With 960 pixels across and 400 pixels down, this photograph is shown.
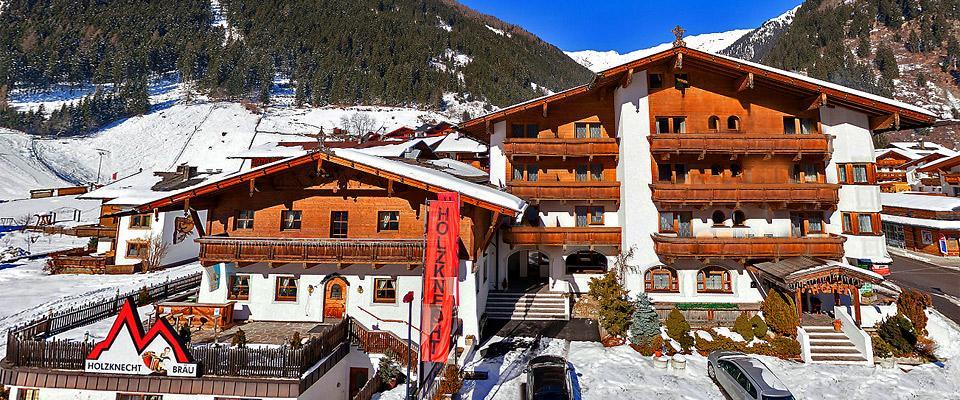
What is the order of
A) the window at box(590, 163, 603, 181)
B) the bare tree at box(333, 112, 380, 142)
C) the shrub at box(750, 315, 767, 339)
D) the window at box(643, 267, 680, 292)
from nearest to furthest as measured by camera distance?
1. the shrub at box(750, 315, 767, 339)
2. the window at box(643, 267, 680, 292)
3. the window at box(590, 163, 603, 181)
4. the bare tree at box(333, 112, 380, 142)

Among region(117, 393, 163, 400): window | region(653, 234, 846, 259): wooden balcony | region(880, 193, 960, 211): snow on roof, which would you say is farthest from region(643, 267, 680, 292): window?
region(880, 193, 960, 211): snow on roof

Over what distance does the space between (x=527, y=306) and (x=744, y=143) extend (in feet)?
46.7

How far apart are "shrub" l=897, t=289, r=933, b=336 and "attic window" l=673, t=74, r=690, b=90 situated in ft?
45.0

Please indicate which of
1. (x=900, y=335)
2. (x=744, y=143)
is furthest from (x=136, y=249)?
(x=900, y=335)

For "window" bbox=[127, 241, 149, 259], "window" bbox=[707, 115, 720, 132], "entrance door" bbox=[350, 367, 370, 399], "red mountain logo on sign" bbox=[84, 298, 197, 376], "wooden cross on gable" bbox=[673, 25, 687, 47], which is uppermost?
"wooden cross on gable" bbox=[673, 25, 687, 47]

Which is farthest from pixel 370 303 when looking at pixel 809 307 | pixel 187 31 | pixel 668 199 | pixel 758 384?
pixel 187 31

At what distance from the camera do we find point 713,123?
77.2 feet

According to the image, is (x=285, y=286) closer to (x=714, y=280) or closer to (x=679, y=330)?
(x=679, y=330)

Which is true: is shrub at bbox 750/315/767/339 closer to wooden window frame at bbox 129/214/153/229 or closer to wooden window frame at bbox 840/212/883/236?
wooden window frame at bbox 840/212/883/236

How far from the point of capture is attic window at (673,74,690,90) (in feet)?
76.9

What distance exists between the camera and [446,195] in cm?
1374

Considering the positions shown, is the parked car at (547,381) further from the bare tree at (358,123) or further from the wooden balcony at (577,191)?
the bare tree at (358,123)

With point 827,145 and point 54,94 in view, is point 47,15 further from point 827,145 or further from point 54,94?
point 827,145

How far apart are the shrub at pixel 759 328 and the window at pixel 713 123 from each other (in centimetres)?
1041
